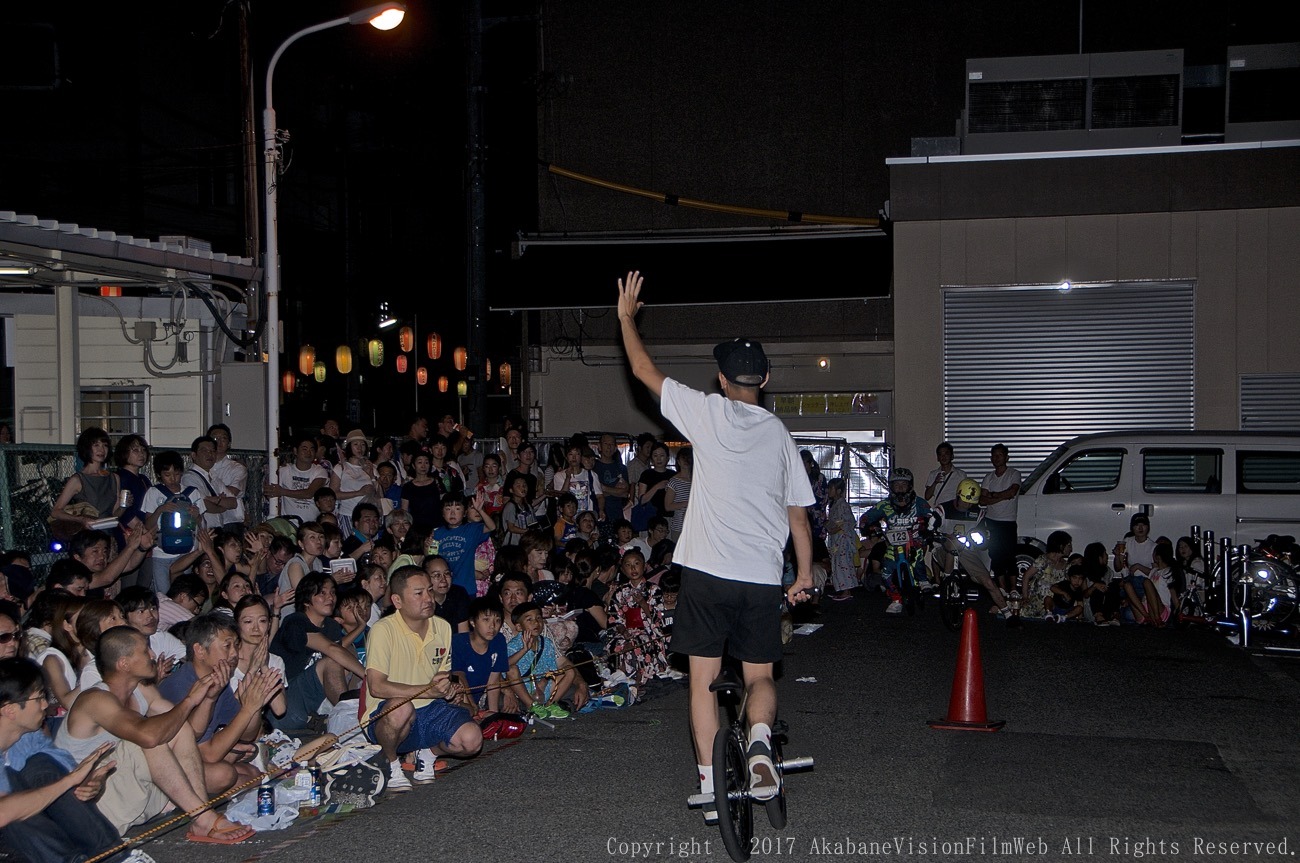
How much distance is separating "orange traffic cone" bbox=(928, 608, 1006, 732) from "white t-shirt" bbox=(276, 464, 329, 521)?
23.1 feet

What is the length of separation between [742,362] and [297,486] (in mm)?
8110

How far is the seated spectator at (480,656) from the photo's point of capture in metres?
7.92

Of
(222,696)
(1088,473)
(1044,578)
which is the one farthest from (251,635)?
(1088,473)

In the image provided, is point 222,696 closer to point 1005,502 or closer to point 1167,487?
point 1005,502

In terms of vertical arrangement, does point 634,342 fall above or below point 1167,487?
above

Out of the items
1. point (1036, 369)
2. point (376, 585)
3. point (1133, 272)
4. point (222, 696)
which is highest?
point (1133, 272)

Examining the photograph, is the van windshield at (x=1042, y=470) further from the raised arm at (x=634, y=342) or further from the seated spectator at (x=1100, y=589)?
the raised arm at (x=634, y=342)

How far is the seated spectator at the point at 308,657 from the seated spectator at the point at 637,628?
2450 millimetres

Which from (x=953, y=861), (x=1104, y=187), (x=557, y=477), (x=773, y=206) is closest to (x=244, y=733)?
(x=953, y=861)

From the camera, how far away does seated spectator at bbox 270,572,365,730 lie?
8.02m

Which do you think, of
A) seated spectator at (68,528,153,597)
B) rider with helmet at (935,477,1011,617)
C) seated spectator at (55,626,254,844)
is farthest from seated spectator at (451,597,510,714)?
rider with helmet at (935,477,1011,617)

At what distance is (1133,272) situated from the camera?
17.4 m

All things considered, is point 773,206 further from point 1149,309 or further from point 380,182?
point 380,182

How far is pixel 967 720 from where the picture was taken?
307 inches
